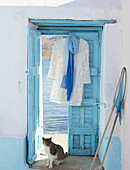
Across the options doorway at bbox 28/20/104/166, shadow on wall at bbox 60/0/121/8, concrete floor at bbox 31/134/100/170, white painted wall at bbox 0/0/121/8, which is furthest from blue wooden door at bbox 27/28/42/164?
shadow on wall at bbox 60/0/121/8

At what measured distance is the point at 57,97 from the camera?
18.1 ft

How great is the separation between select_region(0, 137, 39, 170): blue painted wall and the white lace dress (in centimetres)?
113

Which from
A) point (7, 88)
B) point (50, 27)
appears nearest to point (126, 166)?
point (7, 88)

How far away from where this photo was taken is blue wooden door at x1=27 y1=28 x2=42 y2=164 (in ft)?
16.0

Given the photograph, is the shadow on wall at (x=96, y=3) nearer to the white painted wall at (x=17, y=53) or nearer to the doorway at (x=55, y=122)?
the white painted wall at (x=17, y=53)

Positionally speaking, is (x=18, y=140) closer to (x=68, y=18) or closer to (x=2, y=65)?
(x=2, y=65)

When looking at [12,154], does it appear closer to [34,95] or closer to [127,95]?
[34,95]

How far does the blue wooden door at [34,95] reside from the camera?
4.89 m

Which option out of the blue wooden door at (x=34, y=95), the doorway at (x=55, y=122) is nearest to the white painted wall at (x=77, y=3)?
the blue wooden door at (x=34, y=95)

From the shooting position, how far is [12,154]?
4.88m

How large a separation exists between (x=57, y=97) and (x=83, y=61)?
0.79 m

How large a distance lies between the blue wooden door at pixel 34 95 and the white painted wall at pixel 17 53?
81 mm

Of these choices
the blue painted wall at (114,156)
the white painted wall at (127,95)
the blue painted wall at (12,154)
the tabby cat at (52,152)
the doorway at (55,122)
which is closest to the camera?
the white painted wall at (127,95)

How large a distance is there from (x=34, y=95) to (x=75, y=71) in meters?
0.85
